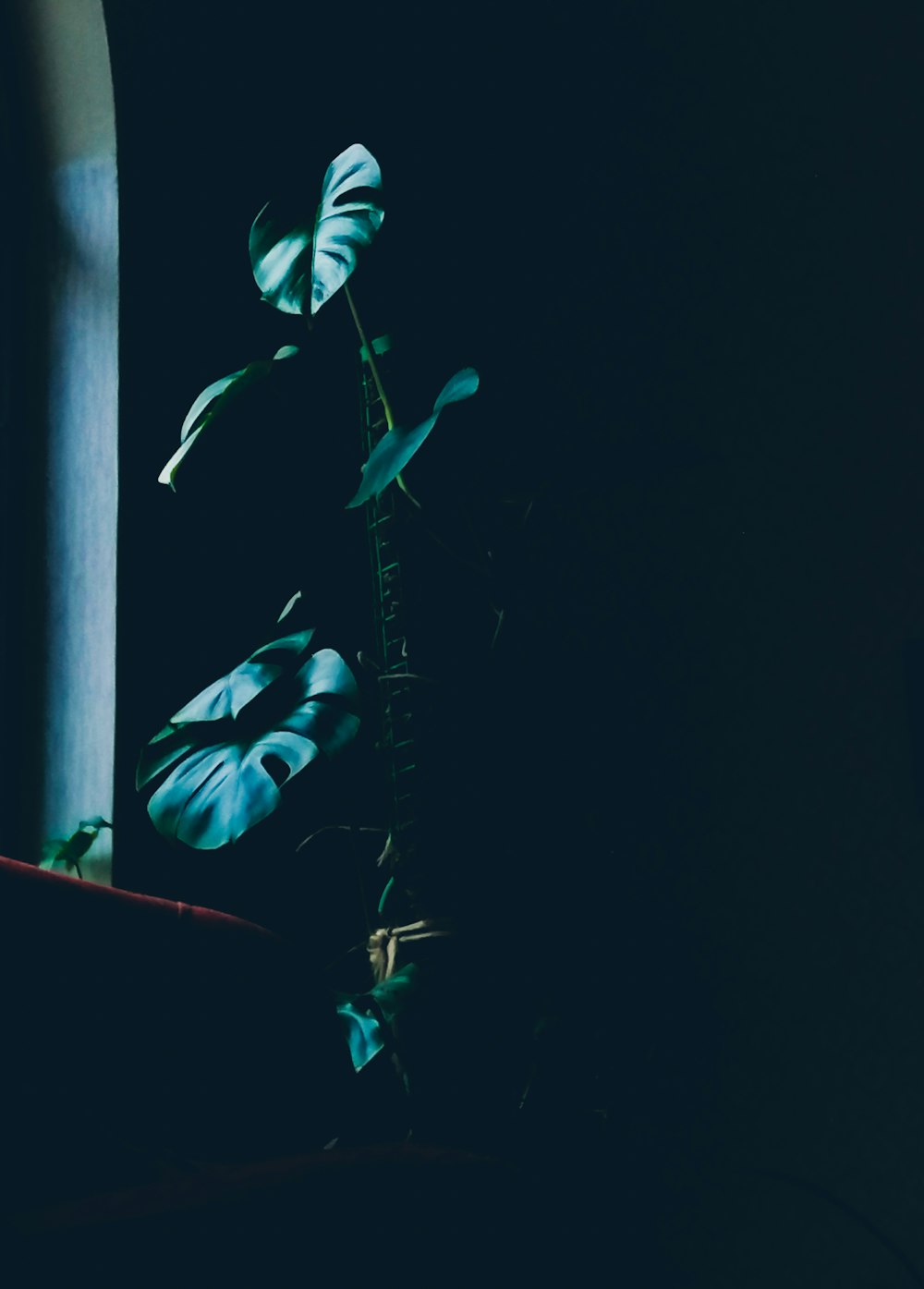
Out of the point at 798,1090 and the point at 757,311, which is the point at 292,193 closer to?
the point at 757,311

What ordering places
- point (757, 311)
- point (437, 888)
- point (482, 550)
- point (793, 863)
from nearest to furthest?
point (437, 888) → point (482, 550) → point (793, 863) → point (757, 311)

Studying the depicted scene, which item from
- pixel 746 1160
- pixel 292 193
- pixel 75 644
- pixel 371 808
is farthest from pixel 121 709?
pixel 746 1160

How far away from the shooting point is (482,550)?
158 cm

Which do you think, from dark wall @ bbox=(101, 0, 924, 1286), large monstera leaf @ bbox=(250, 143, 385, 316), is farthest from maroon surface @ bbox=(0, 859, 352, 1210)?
large monstera leaf @ bbox=(250, 143, 385, 316)

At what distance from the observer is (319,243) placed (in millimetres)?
1351

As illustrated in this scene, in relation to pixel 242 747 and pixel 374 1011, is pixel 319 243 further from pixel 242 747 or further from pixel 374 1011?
pixel 374 1011

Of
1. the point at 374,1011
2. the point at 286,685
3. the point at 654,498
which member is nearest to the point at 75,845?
the point at 286,685

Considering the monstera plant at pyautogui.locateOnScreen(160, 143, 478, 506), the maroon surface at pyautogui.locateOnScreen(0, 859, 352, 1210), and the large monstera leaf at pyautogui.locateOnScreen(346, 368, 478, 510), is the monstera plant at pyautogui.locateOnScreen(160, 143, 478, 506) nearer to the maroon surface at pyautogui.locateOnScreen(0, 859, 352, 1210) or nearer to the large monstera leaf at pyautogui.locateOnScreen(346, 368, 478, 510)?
the large monstera leaf at pyautogui.locateOnScreen(346, 368, 478, 510)

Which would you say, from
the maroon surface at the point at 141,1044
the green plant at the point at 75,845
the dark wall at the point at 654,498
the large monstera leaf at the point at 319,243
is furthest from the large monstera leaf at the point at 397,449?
the green plant at the point at 75,845

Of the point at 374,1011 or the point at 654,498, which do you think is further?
the point at 654,498

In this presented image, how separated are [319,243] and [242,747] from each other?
628mm

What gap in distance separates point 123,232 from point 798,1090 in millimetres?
1713

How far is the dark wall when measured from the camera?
1663 mm

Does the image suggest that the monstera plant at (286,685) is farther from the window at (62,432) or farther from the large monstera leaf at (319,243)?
the window at (62,432)
